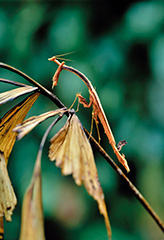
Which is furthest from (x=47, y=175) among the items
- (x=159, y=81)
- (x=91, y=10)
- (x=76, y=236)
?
(x=91, y=10)

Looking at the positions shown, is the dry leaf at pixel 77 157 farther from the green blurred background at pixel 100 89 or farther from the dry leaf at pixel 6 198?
the green blurred background at pixel 100 89

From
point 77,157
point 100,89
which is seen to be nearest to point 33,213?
point 77,157

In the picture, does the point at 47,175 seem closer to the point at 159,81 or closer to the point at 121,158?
the point at 159,81

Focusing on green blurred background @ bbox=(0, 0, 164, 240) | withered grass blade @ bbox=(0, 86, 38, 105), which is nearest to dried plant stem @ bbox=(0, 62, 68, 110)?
withered grass blade @ bbox=(0, 86, 38, 105)

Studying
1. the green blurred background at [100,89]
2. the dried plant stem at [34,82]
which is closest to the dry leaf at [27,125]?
the dried plant stem at [34,82]

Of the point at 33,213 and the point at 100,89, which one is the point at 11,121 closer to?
the point at 33,213

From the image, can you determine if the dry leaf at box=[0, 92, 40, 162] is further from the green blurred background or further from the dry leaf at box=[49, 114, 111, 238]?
the green blurred background
